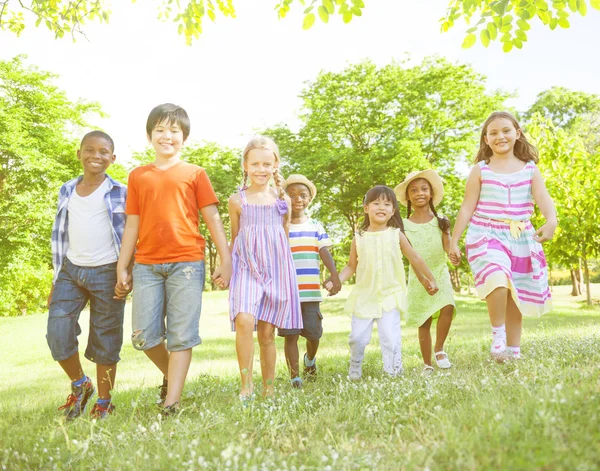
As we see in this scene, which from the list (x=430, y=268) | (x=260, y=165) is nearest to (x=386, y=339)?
(x=430, y=268)

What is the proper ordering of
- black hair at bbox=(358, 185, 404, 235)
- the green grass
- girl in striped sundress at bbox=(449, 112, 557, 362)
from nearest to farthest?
the green grass, girl in striped sundress at bbox=(449, 112, 557, 362), black hair at bbox=(358, 185, 404, 235)

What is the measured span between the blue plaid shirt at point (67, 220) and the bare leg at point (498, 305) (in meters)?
3.31

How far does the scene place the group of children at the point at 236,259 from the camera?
4477 mm

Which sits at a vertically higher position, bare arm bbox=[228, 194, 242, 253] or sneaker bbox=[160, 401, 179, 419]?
bare arm bbox=[228, 194, 242, 253]

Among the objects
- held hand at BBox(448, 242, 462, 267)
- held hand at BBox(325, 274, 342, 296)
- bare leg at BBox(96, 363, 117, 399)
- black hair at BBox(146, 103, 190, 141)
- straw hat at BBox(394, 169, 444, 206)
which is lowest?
bare leg at BBox(96, 363, 117, 399)

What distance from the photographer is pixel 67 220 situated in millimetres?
4828

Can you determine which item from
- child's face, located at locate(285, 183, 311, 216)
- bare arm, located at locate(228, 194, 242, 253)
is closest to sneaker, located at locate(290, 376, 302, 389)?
bare arm, located at locate(228, 194, 242, 253)

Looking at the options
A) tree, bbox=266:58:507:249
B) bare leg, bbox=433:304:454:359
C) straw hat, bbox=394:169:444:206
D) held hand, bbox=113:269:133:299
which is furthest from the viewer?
tree, bbox=266:58:507:249

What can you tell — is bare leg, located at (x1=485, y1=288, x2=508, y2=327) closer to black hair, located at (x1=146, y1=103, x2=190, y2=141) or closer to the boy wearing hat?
the boy wearing hat

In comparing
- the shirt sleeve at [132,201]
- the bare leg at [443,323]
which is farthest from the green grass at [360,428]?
the shirt sleeve at [132,201]

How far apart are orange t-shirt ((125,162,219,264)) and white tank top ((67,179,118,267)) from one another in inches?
13.0

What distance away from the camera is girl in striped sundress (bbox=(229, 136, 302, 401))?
4.55 metres

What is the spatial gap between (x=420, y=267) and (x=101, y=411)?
3213 millimetres

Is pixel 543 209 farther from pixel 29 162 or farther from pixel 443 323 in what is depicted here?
pixel 29 162
